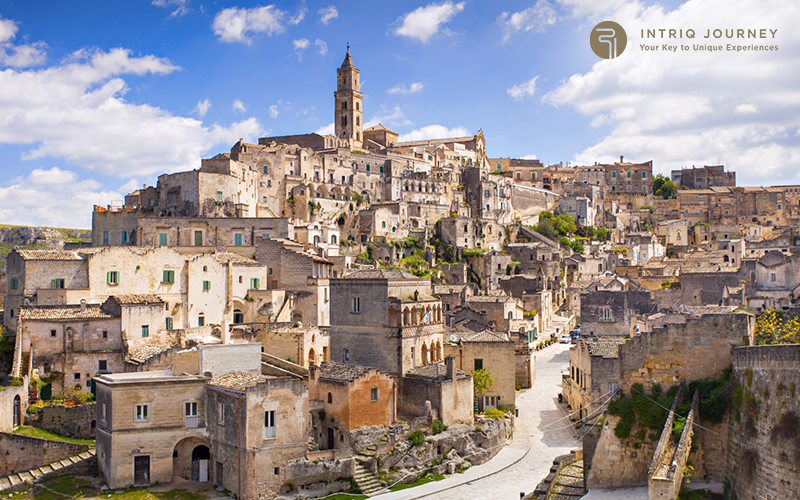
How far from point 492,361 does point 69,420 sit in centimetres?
2261

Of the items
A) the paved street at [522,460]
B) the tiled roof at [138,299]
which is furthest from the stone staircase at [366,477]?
the tiled roof at [138,299]

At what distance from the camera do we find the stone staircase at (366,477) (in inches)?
1177

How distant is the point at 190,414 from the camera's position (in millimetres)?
30766

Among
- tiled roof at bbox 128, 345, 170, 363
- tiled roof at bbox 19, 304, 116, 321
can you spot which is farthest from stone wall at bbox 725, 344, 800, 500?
tiled roof at bbox 19, 304, 116, 321

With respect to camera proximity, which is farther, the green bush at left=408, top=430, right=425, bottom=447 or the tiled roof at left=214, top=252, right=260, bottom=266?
the tiled roof at left=214, top=252, right=260, bottom=266

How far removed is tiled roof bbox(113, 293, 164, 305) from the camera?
38844 mm

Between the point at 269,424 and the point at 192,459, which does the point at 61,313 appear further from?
the point at 269,424

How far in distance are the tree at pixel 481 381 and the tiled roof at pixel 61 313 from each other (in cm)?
2041

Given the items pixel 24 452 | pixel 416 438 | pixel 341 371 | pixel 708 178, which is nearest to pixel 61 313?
pixel 24 452

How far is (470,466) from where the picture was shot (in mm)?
32875

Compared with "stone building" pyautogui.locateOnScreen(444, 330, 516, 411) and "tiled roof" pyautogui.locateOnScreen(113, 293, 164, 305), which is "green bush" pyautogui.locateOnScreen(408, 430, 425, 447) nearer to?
"stone building" pyautogui.locateOnScreen(444, 330, 516, 411)

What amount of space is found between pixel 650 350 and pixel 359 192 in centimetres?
6558

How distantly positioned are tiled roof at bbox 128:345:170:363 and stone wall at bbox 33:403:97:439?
3040 millimetres

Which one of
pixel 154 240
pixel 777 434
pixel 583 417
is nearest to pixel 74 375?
pixel 154 240
